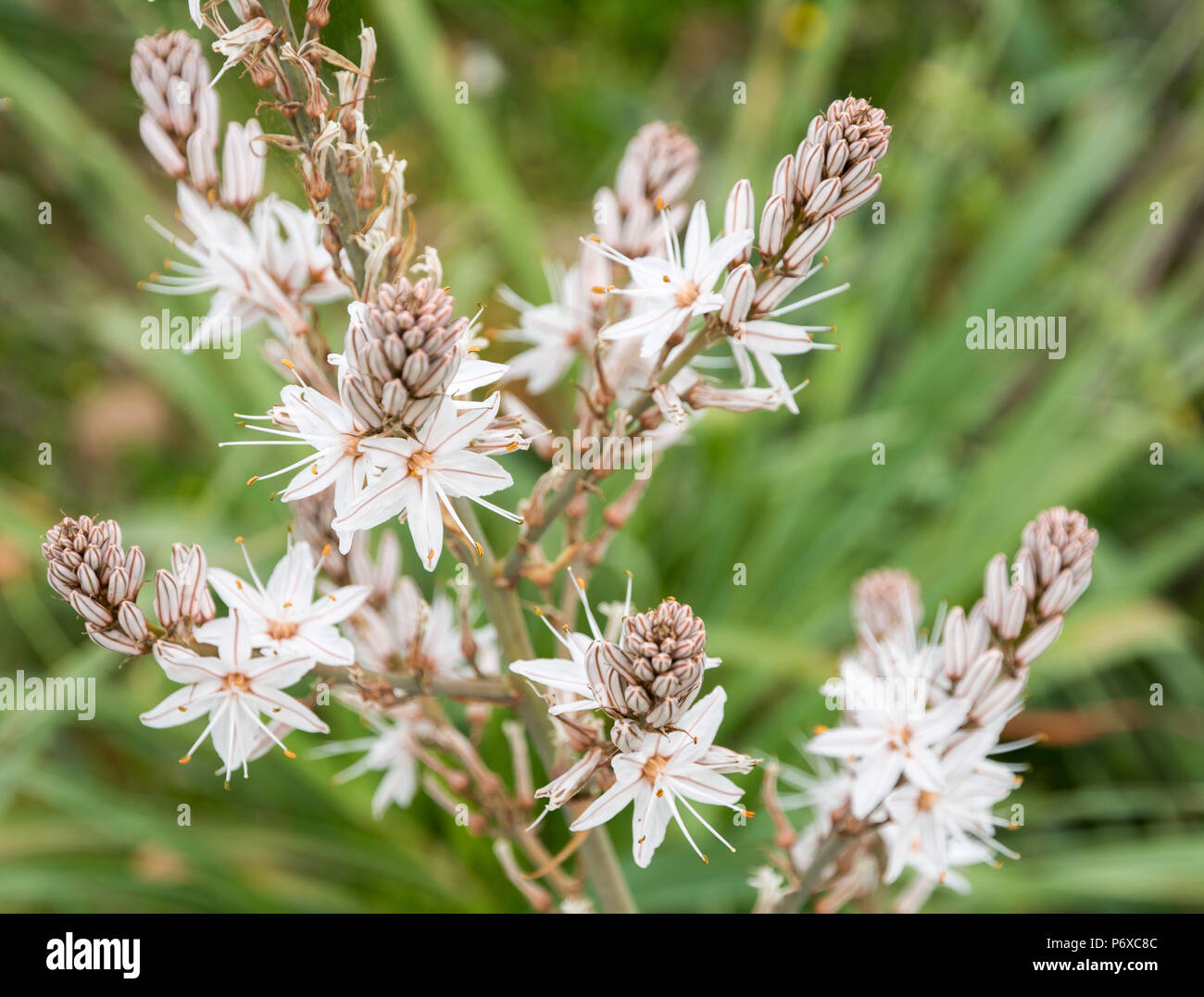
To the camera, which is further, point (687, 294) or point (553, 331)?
point (553, 331)

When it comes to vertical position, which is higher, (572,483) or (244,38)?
(244,38)

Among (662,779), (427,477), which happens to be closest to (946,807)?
(662,779)

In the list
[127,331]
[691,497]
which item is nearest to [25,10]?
[127,331]

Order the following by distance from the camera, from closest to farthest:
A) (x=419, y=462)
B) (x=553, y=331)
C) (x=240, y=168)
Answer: (x=419, y=462) < (x=240, y=168) < (x=553, y=331)

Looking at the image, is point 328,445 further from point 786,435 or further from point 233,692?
point 786,435

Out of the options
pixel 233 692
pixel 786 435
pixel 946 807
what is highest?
pixel 786 435

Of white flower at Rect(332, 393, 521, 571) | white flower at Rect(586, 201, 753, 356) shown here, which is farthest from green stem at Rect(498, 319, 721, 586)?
white flower at Rect(332, 393, 521, 571)

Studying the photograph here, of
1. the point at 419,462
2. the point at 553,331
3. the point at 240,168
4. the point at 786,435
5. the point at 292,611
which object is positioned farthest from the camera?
the point at 786,435
